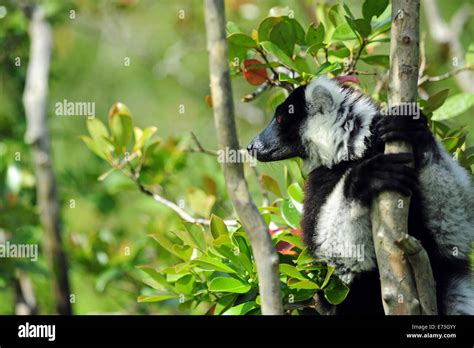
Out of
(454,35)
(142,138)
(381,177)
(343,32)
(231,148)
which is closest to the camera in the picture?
(231,148)

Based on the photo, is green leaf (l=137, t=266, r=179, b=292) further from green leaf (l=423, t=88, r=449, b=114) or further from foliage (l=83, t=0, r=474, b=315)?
green leaf (l=423, t=88, r=449, b=114)

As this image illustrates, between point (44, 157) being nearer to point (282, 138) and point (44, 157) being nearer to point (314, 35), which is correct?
point (282, 138)

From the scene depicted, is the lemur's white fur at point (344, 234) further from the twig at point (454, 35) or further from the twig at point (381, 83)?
the twig at point (454, 35)

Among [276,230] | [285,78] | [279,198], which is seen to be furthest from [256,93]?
[276,230]

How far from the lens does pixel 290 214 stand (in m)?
4.41

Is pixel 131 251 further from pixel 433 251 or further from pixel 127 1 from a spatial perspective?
pixel 127 1

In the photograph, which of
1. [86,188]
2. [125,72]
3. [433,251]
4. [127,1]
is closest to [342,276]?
[433,251]

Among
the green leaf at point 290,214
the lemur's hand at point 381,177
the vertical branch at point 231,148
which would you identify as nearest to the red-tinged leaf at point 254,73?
the green leaf at point 290,214

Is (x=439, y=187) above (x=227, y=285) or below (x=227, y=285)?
above

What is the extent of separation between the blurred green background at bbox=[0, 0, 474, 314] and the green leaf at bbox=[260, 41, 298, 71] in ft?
2.52

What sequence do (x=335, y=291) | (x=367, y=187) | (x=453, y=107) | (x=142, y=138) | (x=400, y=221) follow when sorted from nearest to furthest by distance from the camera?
(x=400, y=221) < (x=367, y=187) < (x=335, y=291) < (x=453, y=107) < (x=142, y=138)

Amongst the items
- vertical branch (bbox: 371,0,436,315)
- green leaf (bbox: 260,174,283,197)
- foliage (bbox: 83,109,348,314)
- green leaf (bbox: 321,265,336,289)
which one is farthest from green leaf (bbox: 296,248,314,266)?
green leaf (bbox: 260,174,283,197)

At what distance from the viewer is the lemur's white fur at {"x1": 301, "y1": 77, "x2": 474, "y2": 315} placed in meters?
3.87

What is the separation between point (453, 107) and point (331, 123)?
102cm
